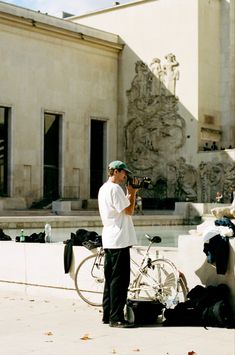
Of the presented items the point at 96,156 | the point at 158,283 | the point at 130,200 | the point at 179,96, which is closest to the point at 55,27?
the point at 179,96

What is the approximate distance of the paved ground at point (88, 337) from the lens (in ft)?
18.5

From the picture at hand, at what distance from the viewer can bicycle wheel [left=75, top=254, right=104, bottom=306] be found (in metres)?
8.26

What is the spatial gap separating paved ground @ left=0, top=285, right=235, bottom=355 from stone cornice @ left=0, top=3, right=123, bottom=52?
2285 centimetres

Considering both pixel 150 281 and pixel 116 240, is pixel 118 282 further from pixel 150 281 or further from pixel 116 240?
pixel 150 281

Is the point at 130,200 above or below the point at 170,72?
below

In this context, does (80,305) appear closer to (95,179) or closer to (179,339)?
(179,339)

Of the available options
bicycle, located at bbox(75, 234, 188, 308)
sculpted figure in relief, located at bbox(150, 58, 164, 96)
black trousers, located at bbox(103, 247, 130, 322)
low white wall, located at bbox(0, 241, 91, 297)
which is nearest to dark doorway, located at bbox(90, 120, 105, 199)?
sculpted figure in relief, located at bbox(150, 58, 164, 96)

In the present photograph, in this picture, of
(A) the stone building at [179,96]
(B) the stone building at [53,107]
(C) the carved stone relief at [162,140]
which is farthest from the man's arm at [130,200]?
(C) the carved stone relief at [162,140]

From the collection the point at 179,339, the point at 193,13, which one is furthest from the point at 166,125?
the point at 179,339

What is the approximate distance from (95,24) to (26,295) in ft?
93.4

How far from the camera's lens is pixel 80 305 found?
324 inches

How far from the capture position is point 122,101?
34.0 m

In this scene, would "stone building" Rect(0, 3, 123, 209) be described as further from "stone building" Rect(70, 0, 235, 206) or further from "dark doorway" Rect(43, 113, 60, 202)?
"stone building" Rect(70, 0, 235, 206)

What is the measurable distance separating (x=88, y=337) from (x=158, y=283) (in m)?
1.43
